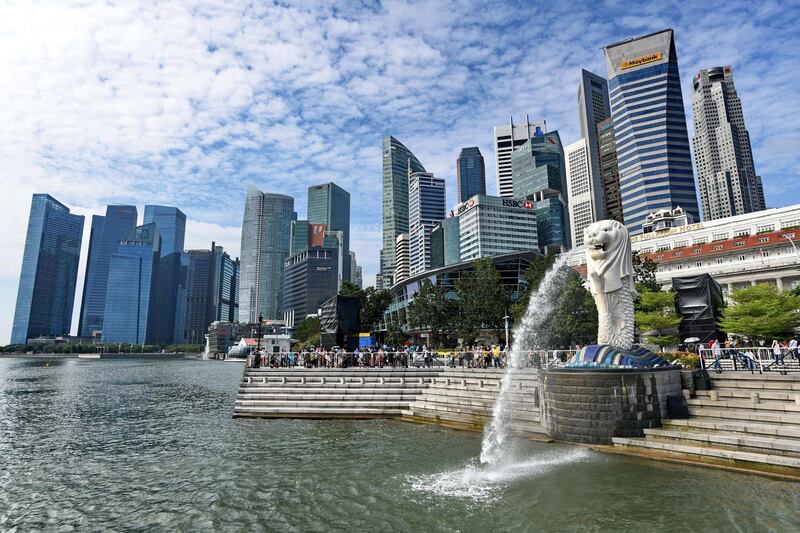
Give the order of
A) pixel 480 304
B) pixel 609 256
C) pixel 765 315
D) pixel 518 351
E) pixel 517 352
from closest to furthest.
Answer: pixel 609 256 < pixel 517 352 < pixel 518 351 < pixel 765 315 < pixel 480 304

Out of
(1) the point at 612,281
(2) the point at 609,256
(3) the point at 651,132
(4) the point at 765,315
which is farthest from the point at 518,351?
(3) the point at 651,132

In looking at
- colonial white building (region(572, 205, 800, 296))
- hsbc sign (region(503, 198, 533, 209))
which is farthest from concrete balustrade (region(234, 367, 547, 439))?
hsbc sign (region(503, 198, 533, 209))

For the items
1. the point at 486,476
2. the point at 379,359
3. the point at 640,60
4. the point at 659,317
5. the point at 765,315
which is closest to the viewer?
the point at 486,476

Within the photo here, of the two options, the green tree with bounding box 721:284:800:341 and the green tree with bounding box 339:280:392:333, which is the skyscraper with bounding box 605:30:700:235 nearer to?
the green tree with bounding box 339:280:392:333

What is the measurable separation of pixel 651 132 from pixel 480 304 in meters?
142

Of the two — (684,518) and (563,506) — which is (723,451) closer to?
(684,518)

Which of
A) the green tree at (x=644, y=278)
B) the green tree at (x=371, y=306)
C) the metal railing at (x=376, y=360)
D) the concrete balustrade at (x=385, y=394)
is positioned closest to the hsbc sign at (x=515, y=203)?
the green tree at (x=371, y=306)

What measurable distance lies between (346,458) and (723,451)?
43.9 feet

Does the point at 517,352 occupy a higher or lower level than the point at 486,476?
higher

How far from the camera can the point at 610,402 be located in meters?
18.5

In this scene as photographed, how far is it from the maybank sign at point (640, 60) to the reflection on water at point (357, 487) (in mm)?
187013

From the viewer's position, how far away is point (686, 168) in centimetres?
15675

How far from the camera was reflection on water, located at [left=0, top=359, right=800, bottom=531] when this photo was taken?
1243 cm

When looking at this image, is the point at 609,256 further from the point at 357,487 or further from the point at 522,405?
the point at 357,487
